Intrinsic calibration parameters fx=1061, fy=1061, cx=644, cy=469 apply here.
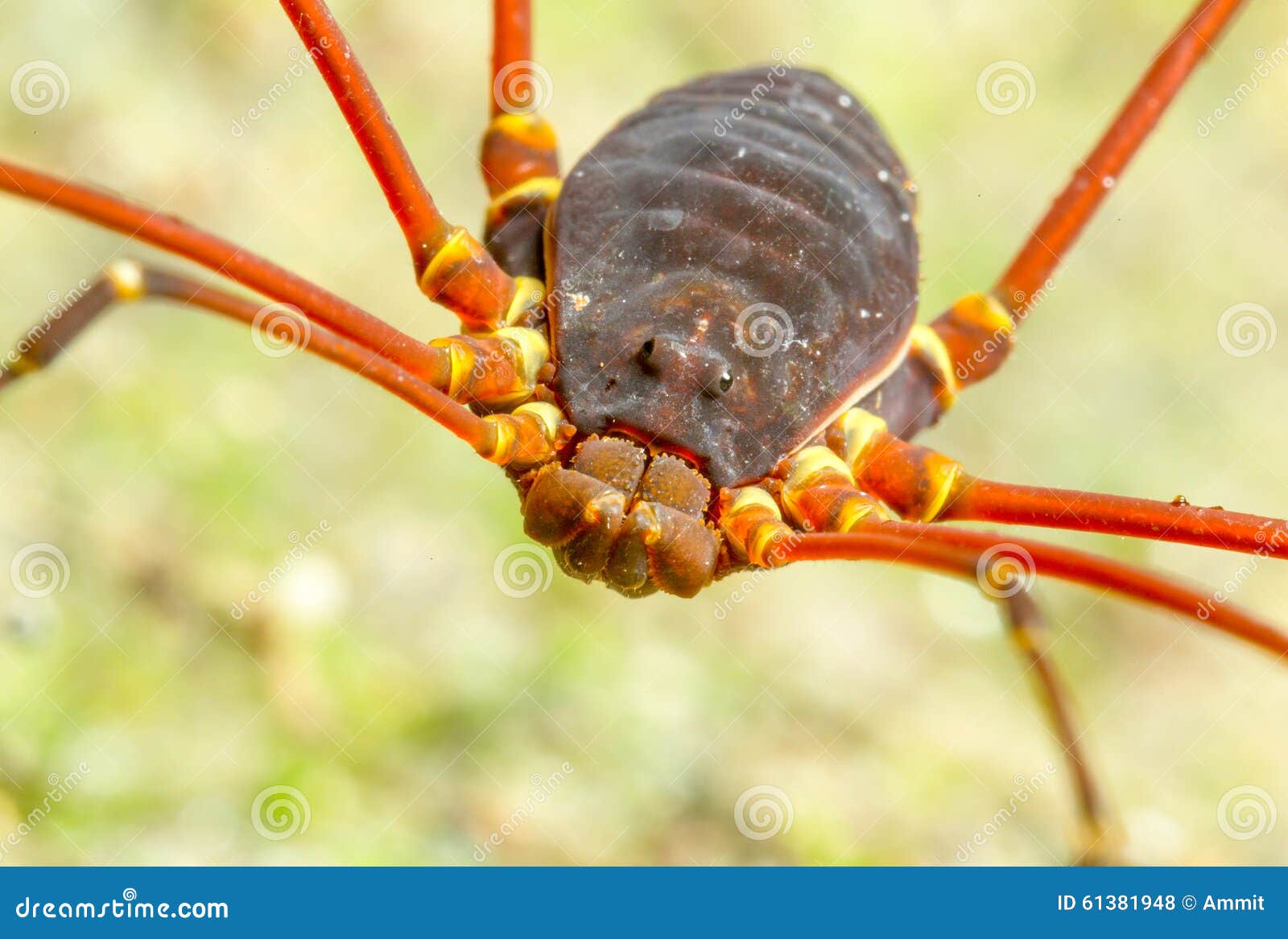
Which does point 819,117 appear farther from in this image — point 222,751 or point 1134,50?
point 1134,50

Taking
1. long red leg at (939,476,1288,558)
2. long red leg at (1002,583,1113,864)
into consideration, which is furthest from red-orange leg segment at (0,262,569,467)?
long red leg at (1002,583,1113,864)

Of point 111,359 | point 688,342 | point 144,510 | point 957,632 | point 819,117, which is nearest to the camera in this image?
point 688,342

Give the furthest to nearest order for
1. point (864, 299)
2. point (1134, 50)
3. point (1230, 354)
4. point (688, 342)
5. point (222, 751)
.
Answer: point (1134, 50) < point (1230, 354) < point (222, 751) < point (864, 299) < point (688, 342)

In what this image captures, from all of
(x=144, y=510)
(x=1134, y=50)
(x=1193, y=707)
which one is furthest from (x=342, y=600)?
(x=1134, y=50)

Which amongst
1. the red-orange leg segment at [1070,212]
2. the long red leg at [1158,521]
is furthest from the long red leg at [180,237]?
the red-orange leg segment at [1070,212]

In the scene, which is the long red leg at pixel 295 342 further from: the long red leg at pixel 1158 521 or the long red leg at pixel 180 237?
the long red leg at pixel 1158 521

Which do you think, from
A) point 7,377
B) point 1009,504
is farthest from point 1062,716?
point 7,377

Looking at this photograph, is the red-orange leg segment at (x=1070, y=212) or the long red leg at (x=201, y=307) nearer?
the long red leg at (x=201, y=307)
